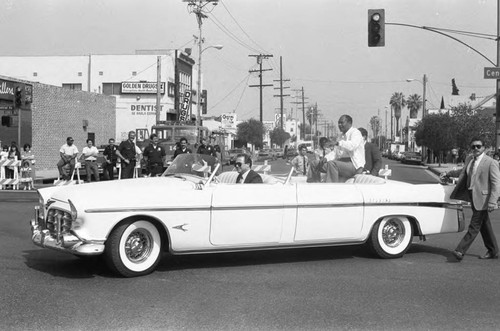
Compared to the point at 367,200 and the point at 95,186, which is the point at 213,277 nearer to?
the point at 95,186

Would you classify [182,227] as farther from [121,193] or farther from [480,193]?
[480,193]

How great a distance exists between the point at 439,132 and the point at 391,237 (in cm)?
4602

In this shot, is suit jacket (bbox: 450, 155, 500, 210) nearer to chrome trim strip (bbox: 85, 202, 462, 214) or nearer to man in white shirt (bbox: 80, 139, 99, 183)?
chrome trim strip (bbox: 85, 202, 462, 214)

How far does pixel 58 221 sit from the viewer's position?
6695 millimetres

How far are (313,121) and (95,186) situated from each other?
455 ft

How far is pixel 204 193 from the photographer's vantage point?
23.3ft

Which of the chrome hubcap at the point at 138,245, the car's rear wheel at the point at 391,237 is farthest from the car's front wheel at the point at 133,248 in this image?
the car's rear wheel at the point at 391,237

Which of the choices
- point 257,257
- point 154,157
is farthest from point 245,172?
point 154,157

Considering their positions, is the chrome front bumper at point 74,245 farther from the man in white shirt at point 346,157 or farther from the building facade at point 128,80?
the building facade at point 128,80

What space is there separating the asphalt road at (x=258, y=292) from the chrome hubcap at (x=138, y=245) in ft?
0.83

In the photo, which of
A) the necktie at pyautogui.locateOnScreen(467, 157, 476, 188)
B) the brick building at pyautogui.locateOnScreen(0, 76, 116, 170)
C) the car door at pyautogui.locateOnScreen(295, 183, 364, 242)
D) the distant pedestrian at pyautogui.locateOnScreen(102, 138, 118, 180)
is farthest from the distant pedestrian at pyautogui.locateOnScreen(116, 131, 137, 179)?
the brick building at pyautogui.locateOnScreen(0, 76, 116, 170)

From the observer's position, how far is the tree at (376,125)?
180500mm

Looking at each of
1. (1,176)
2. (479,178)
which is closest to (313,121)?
(1,176)

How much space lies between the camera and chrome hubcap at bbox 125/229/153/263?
22.3ft
